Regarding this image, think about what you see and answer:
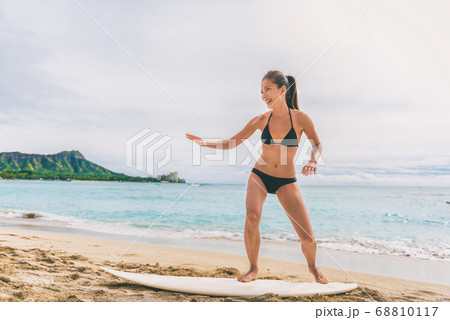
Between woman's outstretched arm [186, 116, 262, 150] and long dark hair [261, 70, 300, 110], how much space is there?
13.1 inches

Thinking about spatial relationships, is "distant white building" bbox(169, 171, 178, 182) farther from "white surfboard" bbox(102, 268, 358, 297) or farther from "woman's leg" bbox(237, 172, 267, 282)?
"woman's leg" bbox(237, 172, 267, 282)

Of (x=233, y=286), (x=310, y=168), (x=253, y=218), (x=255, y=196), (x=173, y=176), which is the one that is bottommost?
(x=233, y=286)

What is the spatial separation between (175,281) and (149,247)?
2399mm

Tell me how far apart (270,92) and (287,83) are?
0.61ft

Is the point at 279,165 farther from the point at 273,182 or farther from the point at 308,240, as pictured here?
the point at 308,240

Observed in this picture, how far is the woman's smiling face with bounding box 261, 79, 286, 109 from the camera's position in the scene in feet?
10.2

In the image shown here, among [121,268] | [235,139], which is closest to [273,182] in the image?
[235,139]

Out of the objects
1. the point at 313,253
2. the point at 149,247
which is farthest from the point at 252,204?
the point at 149,247

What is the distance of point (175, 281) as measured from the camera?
3047mm

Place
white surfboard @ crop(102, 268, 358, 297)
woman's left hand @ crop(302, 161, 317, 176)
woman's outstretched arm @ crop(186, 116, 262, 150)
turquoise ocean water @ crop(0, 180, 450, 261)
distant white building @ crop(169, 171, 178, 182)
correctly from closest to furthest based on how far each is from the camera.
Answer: woman's left hand @ crop(302, 161, 317, 176) < white surfboard @ crop(102, 268, 358, 297) < woman's outstretched arm @ crop(186, 116, 262, 150) < turquoise ocean water @ crop(0, 180, 450, 261) < distant white building @ crop(169, 171, 178, 182)

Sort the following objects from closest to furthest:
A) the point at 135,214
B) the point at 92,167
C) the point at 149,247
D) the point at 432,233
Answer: the point at 149,247, the point at 432,233, the point at 135,214, the point at 92,167

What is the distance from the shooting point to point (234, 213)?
888 cm

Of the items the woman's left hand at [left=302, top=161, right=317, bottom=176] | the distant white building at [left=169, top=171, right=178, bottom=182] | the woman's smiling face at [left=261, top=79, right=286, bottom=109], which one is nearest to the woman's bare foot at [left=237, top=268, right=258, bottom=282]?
the woman's left hand at [left=302, top=161, right=317, bottom=176]
